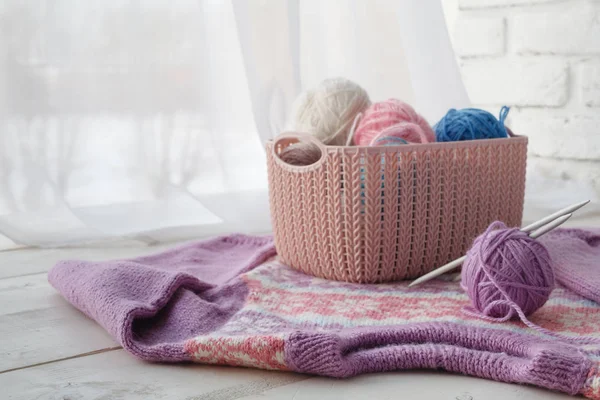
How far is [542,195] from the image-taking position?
5.08ft

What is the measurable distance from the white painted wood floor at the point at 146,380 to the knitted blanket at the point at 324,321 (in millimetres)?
10

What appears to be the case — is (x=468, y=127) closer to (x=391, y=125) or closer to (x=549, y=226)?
(x=391, y=125)

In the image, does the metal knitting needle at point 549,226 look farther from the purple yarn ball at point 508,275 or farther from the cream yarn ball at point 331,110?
the cream yarn ball at point 331,110

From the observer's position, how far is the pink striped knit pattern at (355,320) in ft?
2.04

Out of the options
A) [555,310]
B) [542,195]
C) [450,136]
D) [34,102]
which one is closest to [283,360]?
[555,310]

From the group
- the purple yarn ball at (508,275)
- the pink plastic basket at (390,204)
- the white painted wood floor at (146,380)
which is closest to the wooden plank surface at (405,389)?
the white painted wood floor at (146,380)

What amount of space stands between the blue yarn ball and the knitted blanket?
171mm

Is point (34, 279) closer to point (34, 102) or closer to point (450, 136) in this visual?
point (34, 102)

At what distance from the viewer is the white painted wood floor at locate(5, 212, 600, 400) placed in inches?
23.4

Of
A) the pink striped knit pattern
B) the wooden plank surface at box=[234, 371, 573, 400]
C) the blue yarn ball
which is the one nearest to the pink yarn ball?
the blue yarn ball

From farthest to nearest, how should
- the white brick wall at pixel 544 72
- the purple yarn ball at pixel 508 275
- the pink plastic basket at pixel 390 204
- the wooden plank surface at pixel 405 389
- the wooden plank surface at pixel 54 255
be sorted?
the white brick wall at pixel 544 72 → the wooden plank surface at pixel 54 255 → the pink plastic basket at pixel 390 204 → the purple yarn ball at pixel 508 275 → the wooden plank surface at pixel 405 389

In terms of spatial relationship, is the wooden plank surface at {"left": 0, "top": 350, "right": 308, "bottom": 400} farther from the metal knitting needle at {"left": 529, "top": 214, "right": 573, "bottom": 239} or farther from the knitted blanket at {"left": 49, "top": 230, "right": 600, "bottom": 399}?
the metal knitting needle at {"left": 529, "top": 214, "right": 573, "bottom": 239}

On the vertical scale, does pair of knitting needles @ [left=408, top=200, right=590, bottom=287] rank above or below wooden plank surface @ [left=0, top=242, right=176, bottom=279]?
above

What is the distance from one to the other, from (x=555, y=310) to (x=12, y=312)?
1.92ft
